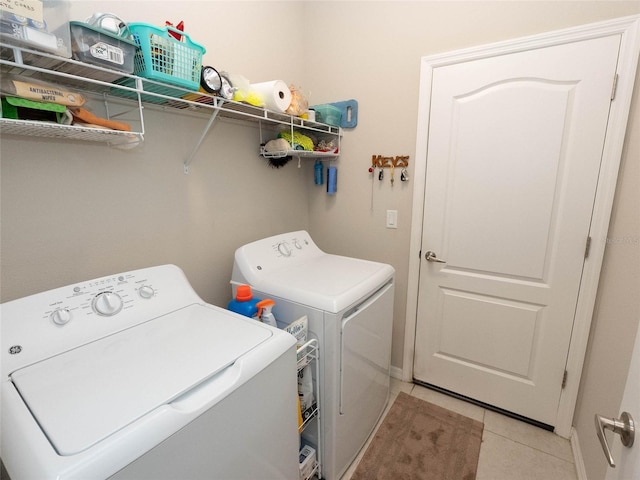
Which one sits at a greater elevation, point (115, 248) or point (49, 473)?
point (115, 248)

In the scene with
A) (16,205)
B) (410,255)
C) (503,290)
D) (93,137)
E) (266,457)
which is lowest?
(266,457)

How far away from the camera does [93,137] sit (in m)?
1.13

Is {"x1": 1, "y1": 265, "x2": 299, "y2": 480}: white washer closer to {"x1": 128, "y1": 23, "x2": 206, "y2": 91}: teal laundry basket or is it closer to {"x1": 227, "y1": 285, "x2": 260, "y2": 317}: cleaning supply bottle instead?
{"x1": 227, "y1": 285, "x2": 260, "y2": 317}: cleaning supply bottle

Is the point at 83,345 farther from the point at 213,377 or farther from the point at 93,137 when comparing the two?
the point at 93,137

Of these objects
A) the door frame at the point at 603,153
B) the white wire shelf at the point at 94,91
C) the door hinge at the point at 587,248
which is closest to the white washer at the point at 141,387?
the white wire shelf at the point at 94,91

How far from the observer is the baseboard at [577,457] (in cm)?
153

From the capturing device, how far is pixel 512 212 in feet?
5.71

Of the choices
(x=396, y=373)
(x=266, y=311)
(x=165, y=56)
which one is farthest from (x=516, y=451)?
(x=165, y=56)

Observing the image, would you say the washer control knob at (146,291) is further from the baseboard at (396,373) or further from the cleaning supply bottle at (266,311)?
the baseboard at (396,373)

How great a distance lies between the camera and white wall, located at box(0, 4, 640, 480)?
3.79 feet

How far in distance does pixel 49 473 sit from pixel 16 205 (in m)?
0.91

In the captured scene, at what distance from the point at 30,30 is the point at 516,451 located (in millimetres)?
2642

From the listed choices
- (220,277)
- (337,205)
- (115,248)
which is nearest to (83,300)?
(115,248)

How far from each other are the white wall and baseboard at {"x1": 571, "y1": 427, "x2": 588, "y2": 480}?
0.07 m
